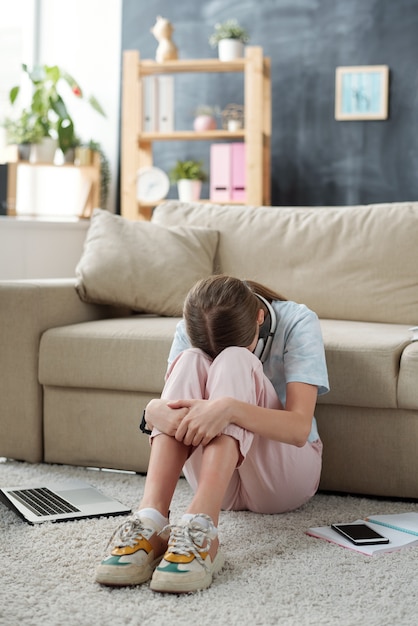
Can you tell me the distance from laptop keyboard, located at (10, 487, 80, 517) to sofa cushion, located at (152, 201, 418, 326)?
3.66ft

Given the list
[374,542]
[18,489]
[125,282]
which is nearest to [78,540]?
[18,489]

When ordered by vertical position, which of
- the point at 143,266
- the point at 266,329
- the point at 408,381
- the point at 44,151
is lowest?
the point at 408,381

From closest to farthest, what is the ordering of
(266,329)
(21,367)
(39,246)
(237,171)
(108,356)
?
(266,329), (108,356), (21,367), (39,246), (237,171)

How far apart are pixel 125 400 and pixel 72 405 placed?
185 mm

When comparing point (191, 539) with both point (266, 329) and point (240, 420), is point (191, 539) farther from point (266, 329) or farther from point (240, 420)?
point (266, 329)

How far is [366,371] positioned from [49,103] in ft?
9.85

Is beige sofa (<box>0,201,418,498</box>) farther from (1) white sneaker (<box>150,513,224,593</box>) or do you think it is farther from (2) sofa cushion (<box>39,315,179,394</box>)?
(1) white sneaker (<box>150,513,224,593</box>)

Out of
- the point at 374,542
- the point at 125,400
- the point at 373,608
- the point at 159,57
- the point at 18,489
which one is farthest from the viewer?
the point at 159,57

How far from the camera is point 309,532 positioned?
202 cm

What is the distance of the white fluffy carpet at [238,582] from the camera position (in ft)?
5.07

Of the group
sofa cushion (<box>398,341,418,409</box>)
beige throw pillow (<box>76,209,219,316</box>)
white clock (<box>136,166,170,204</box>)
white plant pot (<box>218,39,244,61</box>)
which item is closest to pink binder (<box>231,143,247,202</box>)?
white clock (<box>136,166,170,204</box>)

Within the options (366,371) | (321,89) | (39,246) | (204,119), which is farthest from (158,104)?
(366,371)

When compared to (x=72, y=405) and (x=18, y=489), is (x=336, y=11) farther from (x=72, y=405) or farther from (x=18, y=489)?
(x=18, y=489)

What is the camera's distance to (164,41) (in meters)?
4.80
